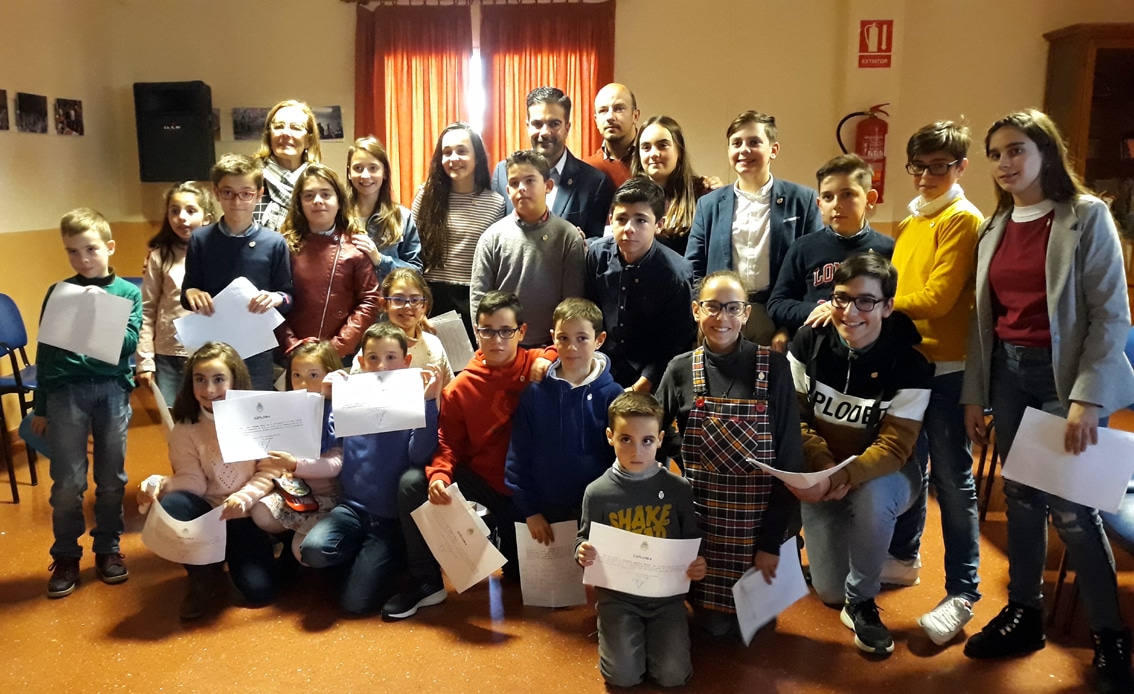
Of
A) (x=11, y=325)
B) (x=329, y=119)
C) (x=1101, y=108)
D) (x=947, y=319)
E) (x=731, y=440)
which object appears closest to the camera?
(x=731, y=440)

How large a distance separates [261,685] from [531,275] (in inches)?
58.8

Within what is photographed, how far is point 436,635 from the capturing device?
2.32 m

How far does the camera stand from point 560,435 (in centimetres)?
236

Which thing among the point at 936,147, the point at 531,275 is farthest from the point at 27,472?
the point at 936,147

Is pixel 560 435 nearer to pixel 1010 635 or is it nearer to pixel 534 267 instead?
pixel 534 267

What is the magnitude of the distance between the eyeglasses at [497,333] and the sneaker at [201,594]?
116 cm

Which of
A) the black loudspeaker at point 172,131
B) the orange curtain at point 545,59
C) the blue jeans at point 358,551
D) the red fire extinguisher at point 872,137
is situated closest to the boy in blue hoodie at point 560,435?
the blue jeans at point 358,551

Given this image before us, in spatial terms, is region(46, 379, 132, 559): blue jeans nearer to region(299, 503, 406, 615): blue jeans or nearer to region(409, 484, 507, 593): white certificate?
region(299, 503, 406, 615): blue jeans

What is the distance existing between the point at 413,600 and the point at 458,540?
0.28 meters

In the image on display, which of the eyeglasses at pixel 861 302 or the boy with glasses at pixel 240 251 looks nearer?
the eyeglasses at pixel 861 302

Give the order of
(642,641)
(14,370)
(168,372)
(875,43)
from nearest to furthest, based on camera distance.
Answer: (642,641), (168,372), (14,370), (875,43)

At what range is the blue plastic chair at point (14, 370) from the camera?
353cm

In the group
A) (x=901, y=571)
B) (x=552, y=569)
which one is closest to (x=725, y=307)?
(x=552, y=569)

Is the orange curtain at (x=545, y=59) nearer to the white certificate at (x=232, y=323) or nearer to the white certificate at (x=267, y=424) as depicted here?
the white certificate at (x=232, y=323)
